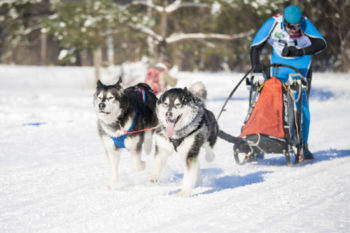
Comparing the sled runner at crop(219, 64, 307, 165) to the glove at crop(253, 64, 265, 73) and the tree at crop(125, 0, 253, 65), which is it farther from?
the tree at crop(125, 0, 253, 65)

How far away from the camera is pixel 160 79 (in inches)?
317

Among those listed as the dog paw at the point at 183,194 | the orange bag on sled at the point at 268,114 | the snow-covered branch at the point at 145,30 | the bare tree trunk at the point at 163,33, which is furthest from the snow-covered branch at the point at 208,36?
the dog paw at the point at 183,194

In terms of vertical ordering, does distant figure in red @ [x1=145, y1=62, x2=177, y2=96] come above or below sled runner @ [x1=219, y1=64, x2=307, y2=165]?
above

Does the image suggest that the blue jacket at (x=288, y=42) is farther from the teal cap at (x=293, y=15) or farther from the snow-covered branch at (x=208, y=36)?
the snow-covered branch at (x=208, y=36)

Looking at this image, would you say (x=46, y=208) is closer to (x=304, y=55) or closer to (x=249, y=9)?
(x=304, y=55)

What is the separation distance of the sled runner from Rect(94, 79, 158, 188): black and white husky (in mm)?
1120

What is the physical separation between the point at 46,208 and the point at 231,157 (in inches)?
119

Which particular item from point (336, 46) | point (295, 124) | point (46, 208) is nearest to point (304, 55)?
point (295, 124)

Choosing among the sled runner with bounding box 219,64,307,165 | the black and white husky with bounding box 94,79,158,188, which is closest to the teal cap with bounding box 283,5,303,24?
the sled runner with bounding box 219,64,307,165

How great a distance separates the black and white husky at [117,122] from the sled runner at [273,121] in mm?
1120

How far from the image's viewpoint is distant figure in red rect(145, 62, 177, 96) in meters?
8.01

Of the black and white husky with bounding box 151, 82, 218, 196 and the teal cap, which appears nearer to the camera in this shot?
the black and white husky with bounding box 151, 82, 218, 196

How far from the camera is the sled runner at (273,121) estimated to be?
4707 mm

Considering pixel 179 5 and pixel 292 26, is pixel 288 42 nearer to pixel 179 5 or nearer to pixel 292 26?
pixel 292 26
